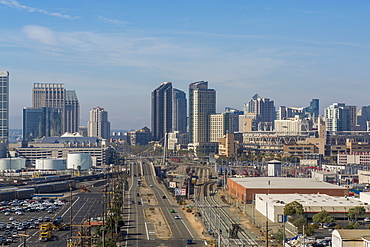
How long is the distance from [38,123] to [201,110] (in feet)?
196

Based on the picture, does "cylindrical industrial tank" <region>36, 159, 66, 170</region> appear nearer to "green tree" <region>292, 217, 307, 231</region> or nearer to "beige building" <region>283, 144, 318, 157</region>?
"beige building" <region>283, 144, 318, 157</region>

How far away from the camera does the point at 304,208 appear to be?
129ft

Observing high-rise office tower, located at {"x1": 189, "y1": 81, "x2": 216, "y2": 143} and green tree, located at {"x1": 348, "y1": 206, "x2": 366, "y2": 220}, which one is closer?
green tree, located at {"x1": 348, "y1": 206, "x2": 366, "y2": 220}

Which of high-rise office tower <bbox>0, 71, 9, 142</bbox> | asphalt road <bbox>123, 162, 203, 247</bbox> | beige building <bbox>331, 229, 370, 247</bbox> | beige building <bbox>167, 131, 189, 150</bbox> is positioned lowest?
asphalt road <bbox>123, 162, 203, 247</bbox>

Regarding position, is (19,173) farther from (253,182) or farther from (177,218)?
(177,218)

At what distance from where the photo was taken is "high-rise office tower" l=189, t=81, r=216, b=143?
149 metres

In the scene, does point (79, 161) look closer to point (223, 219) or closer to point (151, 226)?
point (223, 219)

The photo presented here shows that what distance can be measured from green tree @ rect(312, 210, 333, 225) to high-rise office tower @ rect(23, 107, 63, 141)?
15166cm

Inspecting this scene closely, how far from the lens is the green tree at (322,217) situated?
3709 cm

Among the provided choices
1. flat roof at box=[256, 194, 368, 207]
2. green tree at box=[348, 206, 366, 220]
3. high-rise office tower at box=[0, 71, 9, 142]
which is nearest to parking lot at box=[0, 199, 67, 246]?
flat roof at box=[256, 194, 368, 207]

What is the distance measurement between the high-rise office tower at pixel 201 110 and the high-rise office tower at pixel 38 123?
53036 mm

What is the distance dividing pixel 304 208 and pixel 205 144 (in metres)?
91.0

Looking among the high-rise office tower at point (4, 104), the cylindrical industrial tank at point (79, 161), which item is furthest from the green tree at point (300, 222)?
the high-rise office tower at point (4, 104)

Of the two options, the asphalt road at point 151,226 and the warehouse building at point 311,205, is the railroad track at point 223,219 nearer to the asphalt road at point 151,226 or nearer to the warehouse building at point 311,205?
the asphalt road at point 151,226
